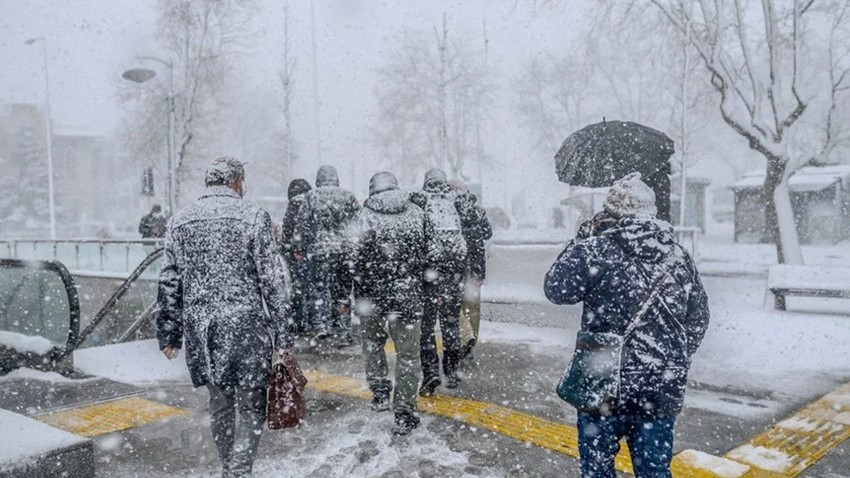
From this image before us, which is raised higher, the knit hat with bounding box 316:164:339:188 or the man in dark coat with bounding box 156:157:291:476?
the knit hat with bounding box 316:164:339:188

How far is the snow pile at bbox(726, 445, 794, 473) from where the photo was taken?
12.7ft

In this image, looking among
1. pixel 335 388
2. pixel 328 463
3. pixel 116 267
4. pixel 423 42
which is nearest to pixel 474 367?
pixel 335 388

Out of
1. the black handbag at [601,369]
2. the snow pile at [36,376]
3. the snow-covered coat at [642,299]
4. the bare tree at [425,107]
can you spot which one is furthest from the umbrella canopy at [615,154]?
the bare tree at [425,107]

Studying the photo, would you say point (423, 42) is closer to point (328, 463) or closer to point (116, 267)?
point (116, 267)

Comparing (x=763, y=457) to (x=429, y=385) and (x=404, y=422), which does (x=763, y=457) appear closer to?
(x=404, y=422)

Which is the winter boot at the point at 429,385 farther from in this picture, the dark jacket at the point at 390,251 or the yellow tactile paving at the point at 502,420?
the dark jacket at the point at 390,251

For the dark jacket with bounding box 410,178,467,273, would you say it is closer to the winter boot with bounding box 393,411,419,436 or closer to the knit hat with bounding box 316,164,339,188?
the winter boot with bounding box 393,411,419,436

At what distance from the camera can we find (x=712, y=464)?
3906 millimetres

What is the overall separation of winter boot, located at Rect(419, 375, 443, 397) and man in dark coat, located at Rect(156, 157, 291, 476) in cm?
216

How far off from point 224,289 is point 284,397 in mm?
665

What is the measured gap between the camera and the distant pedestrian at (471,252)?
5.83m

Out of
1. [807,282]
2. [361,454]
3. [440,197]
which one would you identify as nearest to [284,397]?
[361,454]

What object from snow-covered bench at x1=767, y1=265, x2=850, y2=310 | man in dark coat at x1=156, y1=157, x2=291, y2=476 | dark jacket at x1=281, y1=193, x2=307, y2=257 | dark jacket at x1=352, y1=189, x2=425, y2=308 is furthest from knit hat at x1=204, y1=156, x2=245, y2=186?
snow-covered bench at x1=767, y1=265, x2=850, y2=310

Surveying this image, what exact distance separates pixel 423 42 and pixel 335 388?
36487mm
